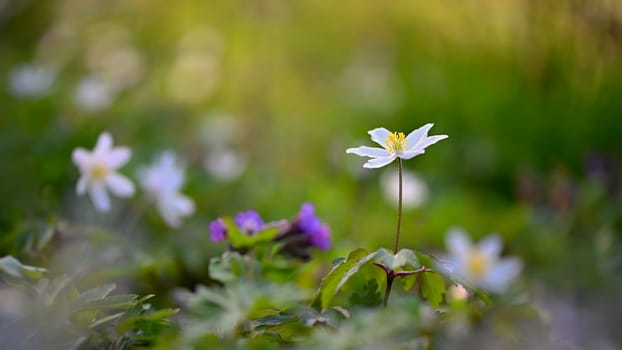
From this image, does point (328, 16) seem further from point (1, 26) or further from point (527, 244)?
point (527, 244)

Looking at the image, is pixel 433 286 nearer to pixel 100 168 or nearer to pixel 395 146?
pixel 395 146

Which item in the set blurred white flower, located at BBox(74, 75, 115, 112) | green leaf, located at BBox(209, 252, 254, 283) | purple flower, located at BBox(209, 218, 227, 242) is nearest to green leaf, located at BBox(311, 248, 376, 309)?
green leaf, located at BBox(209, 252, 254, 283)

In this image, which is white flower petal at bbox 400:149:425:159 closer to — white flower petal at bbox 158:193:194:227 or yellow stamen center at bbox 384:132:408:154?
yellow stamen center at bbox 384:132:408:154

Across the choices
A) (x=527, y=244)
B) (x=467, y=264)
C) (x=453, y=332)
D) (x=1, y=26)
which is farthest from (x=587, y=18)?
(x=1, y=26)

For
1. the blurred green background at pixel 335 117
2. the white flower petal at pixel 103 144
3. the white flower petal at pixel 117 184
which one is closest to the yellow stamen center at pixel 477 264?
the blurred green background at pixel 335 117

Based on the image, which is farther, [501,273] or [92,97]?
[92,97]

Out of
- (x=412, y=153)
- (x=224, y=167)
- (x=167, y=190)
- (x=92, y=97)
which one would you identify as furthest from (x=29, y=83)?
(x=412, y=153)
